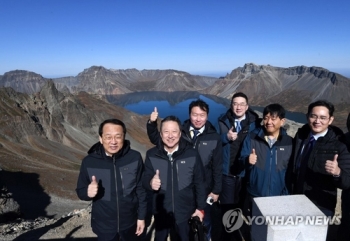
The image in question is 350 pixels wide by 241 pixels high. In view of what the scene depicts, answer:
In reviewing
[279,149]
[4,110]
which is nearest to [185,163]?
[279,149]

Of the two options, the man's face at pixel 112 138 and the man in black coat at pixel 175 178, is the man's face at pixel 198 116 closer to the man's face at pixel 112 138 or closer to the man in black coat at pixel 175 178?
the man in black coat at pixel 175 178

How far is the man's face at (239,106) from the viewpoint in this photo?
4875 mm

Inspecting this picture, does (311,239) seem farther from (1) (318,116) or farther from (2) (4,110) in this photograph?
(2) (4,110)

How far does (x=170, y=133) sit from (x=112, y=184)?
3.56 feet

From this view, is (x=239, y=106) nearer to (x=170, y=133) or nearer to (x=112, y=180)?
(x=170, y=133)

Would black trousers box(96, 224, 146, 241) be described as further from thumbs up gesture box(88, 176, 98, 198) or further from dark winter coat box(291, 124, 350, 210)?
dark winter coat box(291, 124, 350, 210)

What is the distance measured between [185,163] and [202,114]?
1.05 meters

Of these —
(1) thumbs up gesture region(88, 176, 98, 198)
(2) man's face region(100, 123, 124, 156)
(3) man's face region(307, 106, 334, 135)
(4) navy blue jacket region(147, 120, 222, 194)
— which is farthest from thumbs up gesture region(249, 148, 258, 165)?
(1) thumbs up gesture region(88, 176, 98, 198)

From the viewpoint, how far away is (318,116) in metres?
3.85

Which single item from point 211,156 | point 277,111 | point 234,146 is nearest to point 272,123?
point 277,111

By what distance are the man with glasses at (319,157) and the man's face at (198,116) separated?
1507 mm

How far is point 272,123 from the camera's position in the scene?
411 cm

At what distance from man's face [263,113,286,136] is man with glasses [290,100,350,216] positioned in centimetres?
38

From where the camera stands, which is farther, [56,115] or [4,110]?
[56,115]
